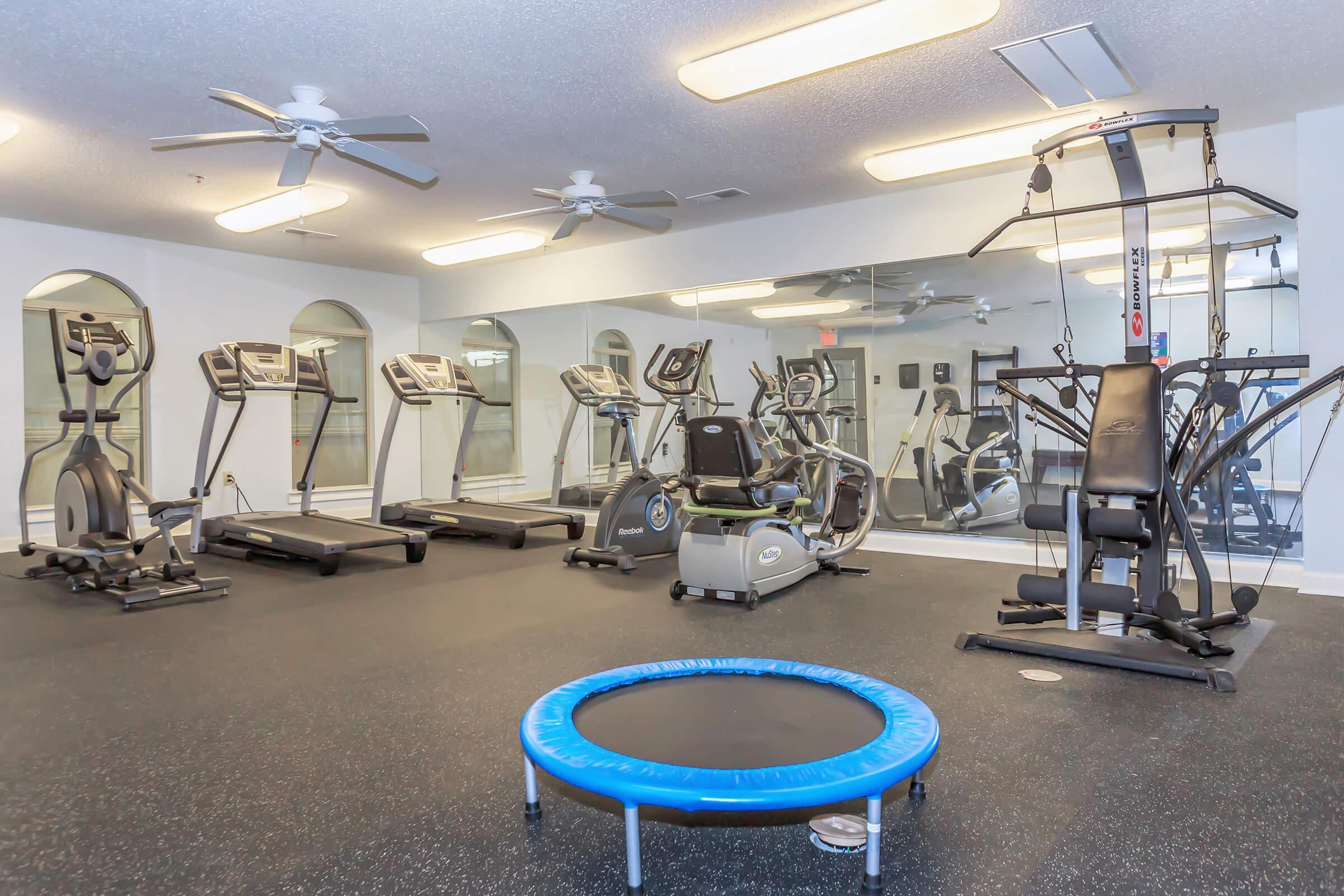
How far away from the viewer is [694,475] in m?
4.91

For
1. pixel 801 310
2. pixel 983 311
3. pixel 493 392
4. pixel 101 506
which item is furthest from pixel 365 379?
pixel 983 311

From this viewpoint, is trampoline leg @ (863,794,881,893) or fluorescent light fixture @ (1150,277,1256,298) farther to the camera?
fluorescent light fixture @ (1150,277,1256,298)

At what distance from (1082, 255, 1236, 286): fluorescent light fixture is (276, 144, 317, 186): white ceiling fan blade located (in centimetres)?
468

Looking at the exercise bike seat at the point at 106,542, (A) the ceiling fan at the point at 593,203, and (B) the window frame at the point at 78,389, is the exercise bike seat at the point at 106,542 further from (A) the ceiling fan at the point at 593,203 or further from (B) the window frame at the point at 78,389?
(A) the ceiling fan at the point at 593,203

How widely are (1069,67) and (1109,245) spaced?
176cm

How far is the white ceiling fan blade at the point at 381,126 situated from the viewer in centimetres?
375

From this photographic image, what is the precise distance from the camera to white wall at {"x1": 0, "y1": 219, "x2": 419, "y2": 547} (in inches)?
265

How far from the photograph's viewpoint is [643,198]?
516cm

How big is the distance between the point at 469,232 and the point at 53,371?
3.85 metres

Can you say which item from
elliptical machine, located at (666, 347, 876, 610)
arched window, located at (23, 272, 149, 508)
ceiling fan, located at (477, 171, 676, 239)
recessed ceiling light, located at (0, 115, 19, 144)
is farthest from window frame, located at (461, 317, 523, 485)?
recessed ceiling light, located at (0, 115, 19, 144)

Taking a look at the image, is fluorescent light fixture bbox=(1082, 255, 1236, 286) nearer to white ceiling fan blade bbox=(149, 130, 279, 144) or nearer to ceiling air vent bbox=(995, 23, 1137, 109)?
ceiling air vent bbox=(995, 23, 1137, 109)

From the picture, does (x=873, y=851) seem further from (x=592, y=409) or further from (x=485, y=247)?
(x=485, y=247)

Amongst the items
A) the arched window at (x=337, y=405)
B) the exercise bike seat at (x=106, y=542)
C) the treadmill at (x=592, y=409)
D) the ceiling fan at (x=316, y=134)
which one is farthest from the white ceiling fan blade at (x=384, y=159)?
the arched window at (x=337, y=405)

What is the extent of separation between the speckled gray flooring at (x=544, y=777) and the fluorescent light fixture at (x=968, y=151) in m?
2.80
